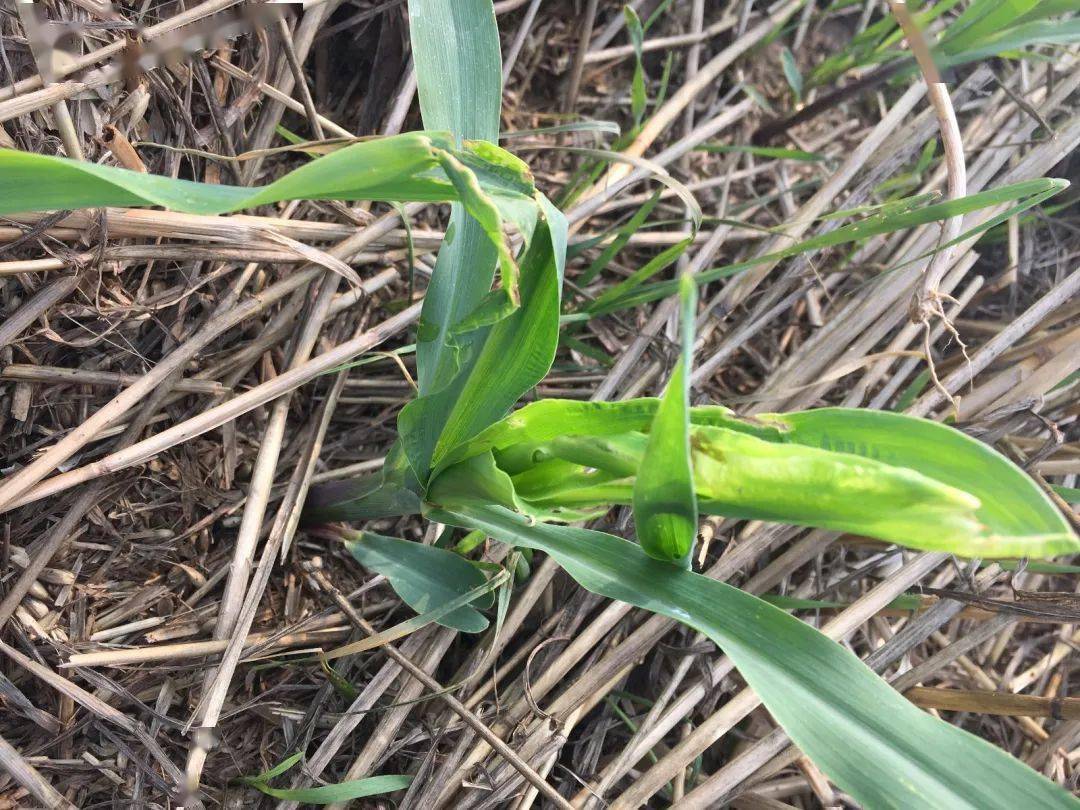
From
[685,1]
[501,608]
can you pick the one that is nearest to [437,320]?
[501,608]

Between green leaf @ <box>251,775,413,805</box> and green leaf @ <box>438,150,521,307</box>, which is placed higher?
green leaf @ <box>438,150,521,307</box>

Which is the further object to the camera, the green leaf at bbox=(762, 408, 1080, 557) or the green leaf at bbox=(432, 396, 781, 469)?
the green leaf at bbox=(432, 396, 781, 469)

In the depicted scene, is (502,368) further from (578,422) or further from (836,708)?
(836,708)

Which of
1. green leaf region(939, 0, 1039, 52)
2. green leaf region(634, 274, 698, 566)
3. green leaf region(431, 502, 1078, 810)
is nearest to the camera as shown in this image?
green leaf region(634, 274, 698, 566)

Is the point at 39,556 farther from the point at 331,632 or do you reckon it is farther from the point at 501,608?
the point at 501,608

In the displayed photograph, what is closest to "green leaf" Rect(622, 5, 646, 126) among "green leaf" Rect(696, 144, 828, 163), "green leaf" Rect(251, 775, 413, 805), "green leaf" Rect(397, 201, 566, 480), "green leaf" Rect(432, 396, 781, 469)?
"green leaf" Rect(696, 144, 828, 163)

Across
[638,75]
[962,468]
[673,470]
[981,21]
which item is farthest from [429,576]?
[981,21]

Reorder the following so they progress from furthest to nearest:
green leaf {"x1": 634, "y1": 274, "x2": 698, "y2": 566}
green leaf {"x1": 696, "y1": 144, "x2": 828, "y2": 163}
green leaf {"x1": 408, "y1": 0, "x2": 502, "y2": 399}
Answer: green leaf {"x1": 696, "y1": 144, "x2": 828, "y2": 163} < green leaf {"x1": 408, "y1": 0, "x2": 502, "y2": 399} < green leaf {"x1": 634, "y1": 274, "x2": 698, "y2": 566}

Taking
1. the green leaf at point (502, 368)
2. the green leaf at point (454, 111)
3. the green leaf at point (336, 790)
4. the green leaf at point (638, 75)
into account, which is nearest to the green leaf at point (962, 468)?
the green leaf at point (502, 368)

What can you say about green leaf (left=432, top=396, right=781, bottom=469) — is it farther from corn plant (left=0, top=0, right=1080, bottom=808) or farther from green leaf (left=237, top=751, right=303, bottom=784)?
green leaf (left=237, top=751, right=303, bottom=784)
